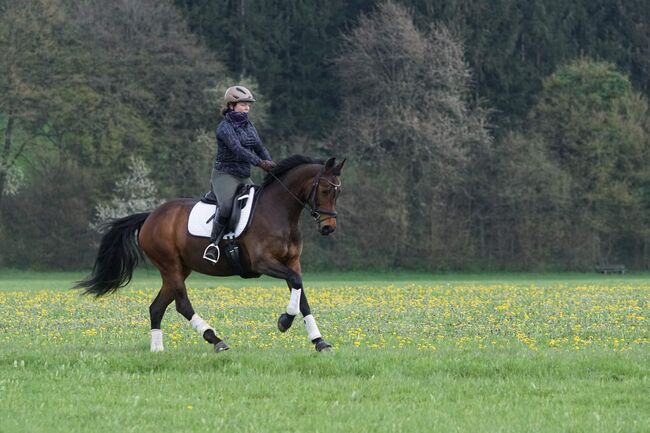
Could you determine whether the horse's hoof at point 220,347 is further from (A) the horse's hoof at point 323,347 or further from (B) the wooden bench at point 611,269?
(B) the wooden bench at point 611,269

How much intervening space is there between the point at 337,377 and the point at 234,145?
163 inches

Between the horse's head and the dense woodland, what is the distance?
5296cm

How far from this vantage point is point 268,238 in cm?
1731

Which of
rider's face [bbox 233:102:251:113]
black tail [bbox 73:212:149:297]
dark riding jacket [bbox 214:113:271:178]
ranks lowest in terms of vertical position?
black tail [bbox 73:212:149:297]

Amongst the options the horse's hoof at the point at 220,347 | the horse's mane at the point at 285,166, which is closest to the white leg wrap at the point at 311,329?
the horse's hoof at the point at 220,347

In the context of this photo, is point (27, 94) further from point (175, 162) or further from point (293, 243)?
point (293, 243)

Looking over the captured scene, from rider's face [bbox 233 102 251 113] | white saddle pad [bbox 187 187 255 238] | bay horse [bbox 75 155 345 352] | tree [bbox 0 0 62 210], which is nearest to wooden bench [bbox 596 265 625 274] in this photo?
tree [bbox 0 0 62 210]

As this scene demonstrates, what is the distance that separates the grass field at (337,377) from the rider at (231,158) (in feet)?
5.93

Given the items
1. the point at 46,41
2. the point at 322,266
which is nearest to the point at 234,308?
the point at 322,266

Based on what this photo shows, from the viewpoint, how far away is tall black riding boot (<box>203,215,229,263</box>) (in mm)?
17578

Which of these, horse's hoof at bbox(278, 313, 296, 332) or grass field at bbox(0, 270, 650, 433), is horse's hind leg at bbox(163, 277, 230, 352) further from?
horse's hoof at bbox(278, 313, 296, 332)

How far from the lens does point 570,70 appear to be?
252ft

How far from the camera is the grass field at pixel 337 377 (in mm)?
12008

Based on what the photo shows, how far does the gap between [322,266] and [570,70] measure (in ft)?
65.9
